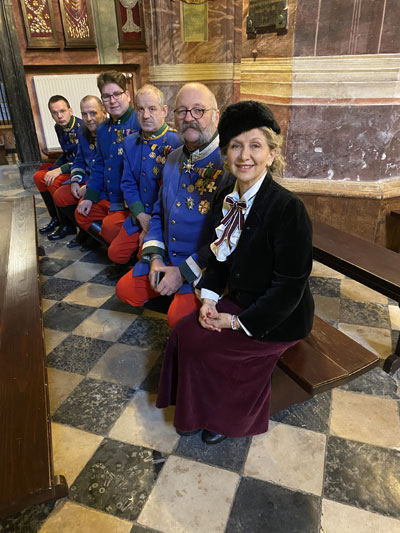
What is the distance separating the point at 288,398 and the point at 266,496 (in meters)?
0.46

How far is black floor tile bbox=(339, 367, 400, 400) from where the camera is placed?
1.94m

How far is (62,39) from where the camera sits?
6.17 metres

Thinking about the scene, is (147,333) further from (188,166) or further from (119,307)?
(188,166)

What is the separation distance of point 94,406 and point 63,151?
10.0 ft

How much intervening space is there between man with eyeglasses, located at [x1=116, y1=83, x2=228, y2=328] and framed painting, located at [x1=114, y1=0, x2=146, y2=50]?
18.2 ft

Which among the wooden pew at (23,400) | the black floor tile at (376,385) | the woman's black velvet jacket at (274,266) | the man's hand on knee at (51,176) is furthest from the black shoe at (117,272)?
the black floor tile at (376,385)

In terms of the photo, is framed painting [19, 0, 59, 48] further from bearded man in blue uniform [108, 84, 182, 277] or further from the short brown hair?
bearded man in blue uniform [108, 84, 182, 277]

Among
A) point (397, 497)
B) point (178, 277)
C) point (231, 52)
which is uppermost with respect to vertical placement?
point (231, 52)

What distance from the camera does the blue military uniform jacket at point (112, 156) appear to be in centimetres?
286

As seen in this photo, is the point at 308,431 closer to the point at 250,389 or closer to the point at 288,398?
the point at 288,398

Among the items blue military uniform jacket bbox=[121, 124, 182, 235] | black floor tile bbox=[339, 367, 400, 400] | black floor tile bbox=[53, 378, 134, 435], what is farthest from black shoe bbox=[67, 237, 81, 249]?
black floor tile bbox=[339, 367, 400, 400]

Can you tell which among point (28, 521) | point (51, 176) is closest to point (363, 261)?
point (28, 521)

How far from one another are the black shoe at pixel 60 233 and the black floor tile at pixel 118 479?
9.17 feet

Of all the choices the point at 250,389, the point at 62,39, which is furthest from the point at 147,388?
the point at 62,39
